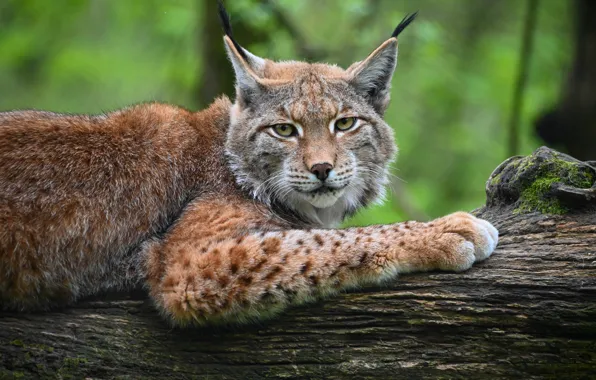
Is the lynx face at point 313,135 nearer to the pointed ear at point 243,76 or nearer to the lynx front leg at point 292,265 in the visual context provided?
the pointed ear at point 243,76

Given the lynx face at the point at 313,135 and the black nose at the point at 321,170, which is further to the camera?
the lynx face at the point at 313,135

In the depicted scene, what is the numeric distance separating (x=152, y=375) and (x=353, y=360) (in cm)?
114

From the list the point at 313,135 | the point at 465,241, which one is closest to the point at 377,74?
the point at 313,135

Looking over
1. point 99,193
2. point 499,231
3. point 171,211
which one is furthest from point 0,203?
point 499,231

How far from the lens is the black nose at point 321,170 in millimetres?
4448

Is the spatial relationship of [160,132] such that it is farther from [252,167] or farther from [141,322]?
[141,322]

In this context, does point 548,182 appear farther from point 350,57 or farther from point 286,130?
point 350,57

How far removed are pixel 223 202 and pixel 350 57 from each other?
4.88 metres

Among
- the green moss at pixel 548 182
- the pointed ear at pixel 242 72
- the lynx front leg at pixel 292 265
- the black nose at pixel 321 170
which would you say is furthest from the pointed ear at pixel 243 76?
the green moss at pixel 548 182

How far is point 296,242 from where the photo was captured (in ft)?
13.4

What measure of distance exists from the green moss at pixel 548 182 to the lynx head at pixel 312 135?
107cm

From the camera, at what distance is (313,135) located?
15.2 ft

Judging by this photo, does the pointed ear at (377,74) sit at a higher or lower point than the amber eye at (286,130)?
higher

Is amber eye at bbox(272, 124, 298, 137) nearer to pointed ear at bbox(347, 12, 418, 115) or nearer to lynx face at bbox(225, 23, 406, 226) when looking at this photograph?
lynx face at bbox(225, 23, 406, 226)
